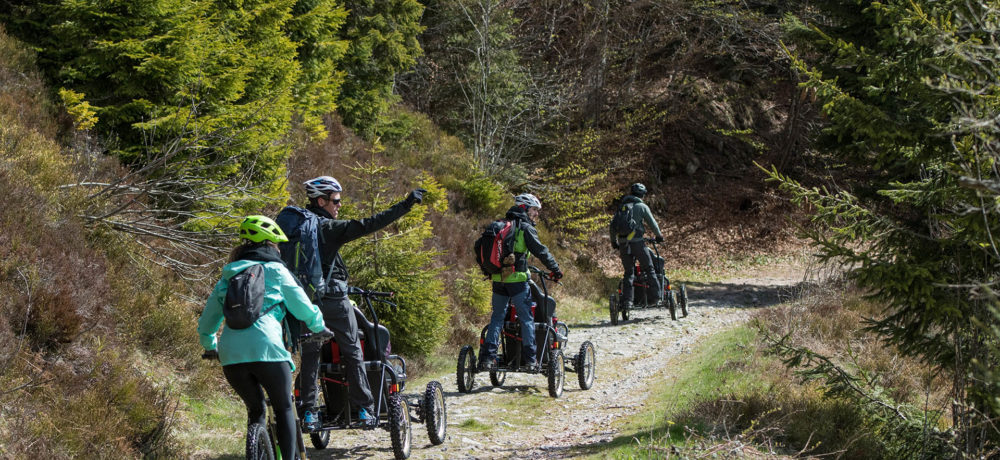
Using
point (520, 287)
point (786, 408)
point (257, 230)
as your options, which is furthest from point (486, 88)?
point (257, 230)

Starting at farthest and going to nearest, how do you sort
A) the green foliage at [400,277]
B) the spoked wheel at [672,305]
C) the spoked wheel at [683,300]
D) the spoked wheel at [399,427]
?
the spoked wheel at [683,300] < the spoked wheel at [672,305] < the green foliage at [400,277] < the spoked wheel at [399,427]

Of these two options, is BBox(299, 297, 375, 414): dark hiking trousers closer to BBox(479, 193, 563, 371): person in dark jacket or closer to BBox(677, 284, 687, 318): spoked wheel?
BBox(479, 193, 563, 371): person in dark jacket

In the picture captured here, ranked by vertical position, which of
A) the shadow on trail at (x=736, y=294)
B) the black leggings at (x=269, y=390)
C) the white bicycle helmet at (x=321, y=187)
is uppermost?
the white bicycle helmet at (x=321, y=187)

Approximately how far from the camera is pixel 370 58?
19734 mm

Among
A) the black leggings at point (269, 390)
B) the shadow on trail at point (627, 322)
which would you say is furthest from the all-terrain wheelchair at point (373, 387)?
the shadow on trail at point (627, 322)

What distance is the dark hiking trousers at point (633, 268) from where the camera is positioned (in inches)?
616

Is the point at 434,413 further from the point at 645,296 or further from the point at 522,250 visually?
the point at 645,296

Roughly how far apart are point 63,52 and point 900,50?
1019 cm

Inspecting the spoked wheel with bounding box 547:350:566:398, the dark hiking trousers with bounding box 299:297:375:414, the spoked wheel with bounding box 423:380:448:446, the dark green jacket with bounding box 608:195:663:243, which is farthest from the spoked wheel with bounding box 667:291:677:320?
the dark hiking trousers with bounding box 299:297:375:414

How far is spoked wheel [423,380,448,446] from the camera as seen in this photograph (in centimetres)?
713

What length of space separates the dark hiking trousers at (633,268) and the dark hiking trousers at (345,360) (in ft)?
31.9

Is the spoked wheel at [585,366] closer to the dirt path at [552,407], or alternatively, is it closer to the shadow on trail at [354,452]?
the dirt path at [552,407]

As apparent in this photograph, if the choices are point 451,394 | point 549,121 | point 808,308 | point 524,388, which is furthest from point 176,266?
point 549,121

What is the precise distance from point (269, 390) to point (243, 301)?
2.10 feet
